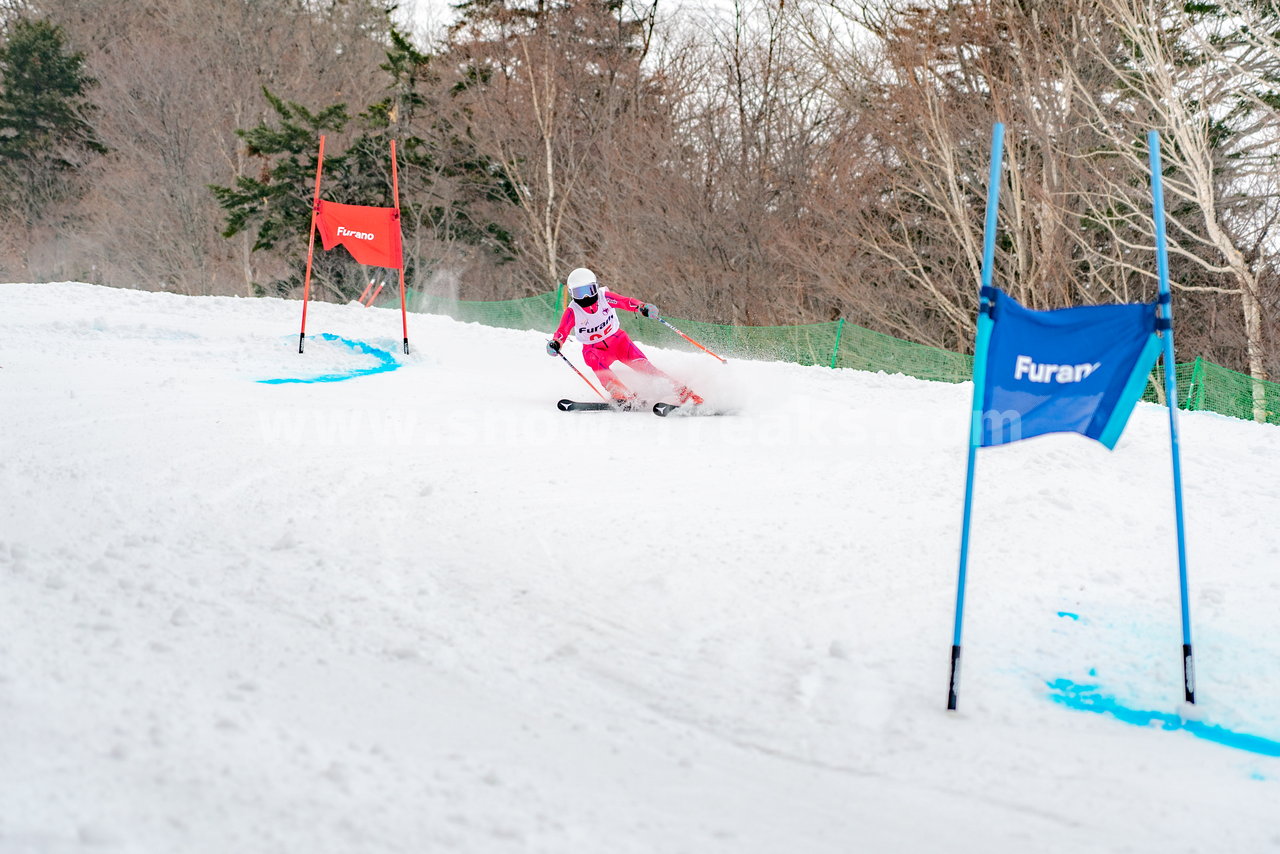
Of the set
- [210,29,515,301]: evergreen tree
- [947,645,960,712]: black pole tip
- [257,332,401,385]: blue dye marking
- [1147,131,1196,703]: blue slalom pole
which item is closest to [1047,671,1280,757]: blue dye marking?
[1147,131,1196,703]: blue slalom pole

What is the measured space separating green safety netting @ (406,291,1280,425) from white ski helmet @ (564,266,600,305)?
6314 mm

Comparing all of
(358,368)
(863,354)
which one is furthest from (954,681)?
(863,354)

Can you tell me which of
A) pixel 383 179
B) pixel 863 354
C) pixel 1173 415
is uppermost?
pixel 383 179

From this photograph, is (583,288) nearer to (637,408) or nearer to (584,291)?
(584,291)

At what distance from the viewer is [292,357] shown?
39.6ft

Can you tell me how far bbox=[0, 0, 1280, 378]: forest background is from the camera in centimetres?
1647

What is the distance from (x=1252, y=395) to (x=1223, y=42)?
7.22 metres

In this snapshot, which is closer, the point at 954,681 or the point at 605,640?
the point at 954,681

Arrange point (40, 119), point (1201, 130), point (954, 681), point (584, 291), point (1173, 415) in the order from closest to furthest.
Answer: point (954, 681) < point (1173, 415) < point (584, 291) < point (1201, 130) < point (40, 119)

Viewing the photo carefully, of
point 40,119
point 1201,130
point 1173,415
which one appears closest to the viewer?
point 1173,415

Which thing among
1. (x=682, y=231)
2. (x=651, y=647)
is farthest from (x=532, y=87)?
(x=651, y=647)

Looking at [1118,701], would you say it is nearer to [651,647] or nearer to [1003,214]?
[651,647]

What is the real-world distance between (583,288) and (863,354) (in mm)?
6885

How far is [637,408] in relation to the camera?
31.0 feet
